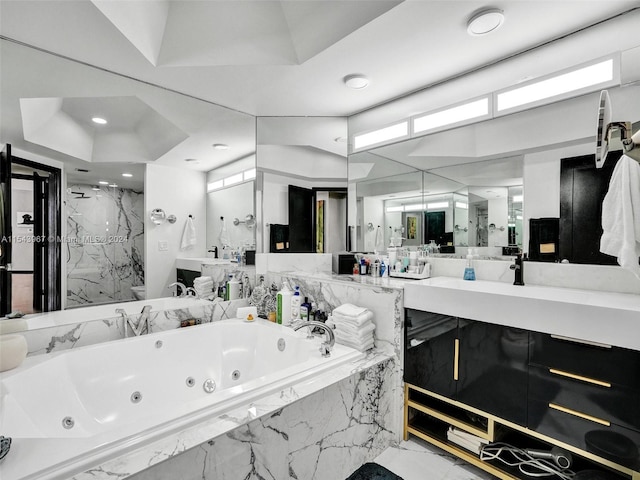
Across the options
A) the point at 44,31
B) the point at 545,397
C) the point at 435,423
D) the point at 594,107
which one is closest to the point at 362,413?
the point at 435,423

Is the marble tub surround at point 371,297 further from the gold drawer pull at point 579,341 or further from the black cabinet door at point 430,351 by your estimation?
the gold drawer pull at point 579,341

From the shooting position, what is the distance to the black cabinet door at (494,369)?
4.96 feet

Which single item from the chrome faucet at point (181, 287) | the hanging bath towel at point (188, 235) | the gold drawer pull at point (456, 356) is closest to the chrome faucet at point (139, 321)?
the chrome faucet at point (181, 287)

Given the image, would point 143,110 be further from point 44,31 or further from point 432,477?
point 432,477

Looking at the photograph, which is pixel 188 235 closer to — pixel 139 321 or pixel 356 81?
pixel 139 321

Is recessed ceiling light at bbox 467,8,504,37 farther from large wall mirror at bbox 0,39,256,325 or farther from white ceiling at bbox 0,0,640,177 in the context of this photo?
large wall mirror at bbox 0,39,256,325

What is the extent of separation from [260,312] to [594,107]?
8.58ft

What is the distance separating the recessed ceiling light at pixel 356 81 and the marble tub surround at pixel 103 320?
2.00 meters

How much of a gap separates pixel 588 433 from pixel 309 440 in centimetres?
121

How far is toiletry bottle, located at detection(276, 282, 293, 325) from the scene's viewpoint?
7.97ft

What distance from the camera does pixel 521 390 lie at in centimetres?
151

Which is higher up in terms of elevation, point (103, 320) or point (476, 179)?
point (476, 179)

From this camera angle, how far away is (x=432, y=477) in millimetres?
1730

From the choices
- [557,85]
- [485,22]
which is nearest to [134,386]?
[485,22]
